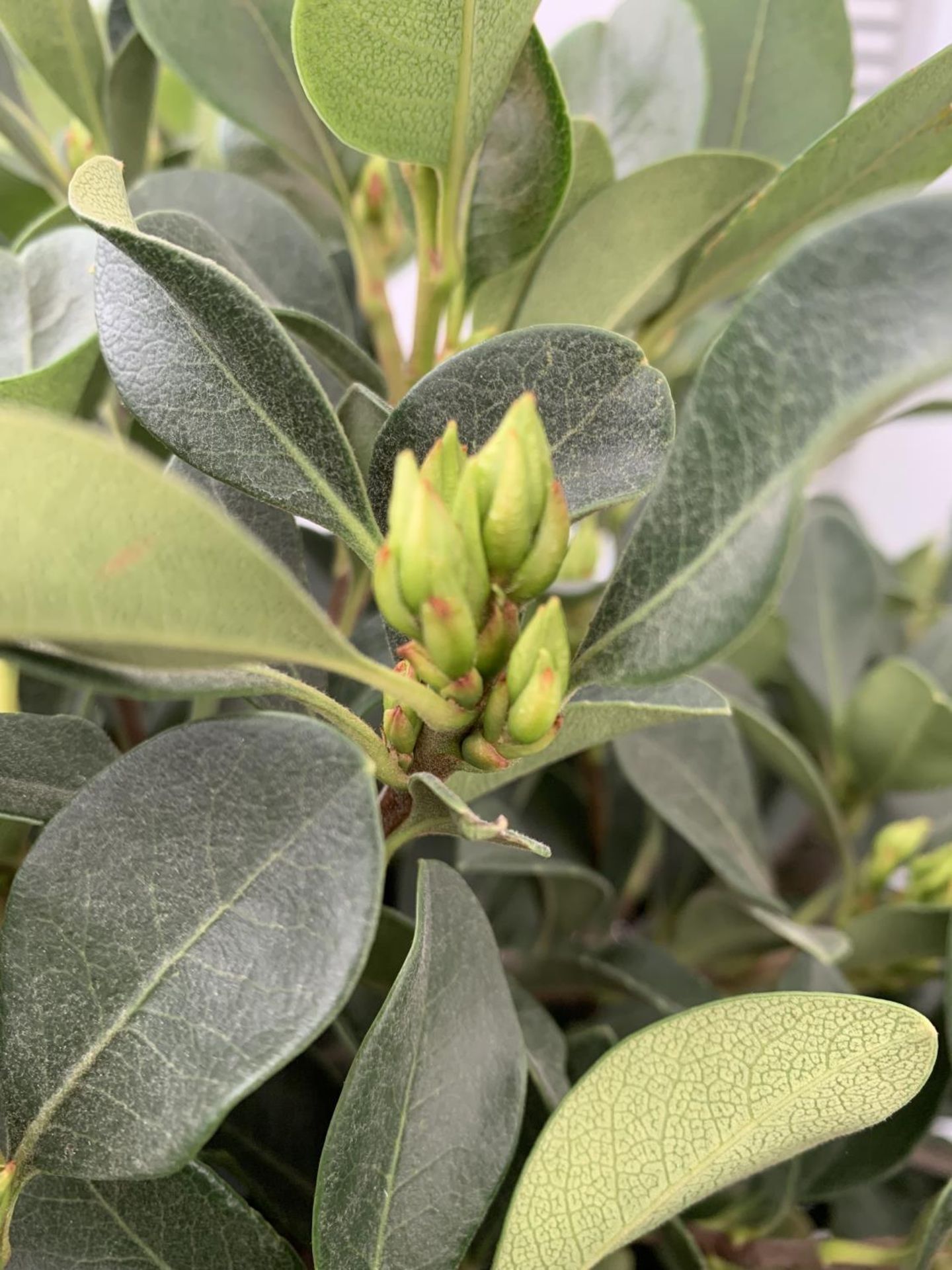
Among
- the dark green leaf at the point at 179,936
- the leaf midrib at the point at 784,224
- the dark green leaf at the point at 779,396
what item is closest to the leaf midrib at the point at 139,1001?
the dark green leaf at the point at 179,936

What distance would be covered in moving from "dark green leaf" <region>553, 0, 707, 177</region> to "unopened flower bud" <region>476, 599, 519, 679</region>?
30 cm

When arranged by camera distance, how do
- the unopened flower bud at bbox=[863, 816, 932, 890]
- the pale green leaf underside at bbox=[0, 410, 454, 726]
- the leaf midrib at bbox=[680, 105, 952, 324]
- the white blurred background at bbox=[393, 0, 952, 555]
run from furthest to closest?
the white blurred background at bbox=[393, 0, 952, 555] < the unopened flower bud at bbox=[863, 816, 932, 890] < the leaf midrib at bbox=[680, 105, 952, 324] < the pale green leaf underside at bbox=[0, 410, 454, 726]

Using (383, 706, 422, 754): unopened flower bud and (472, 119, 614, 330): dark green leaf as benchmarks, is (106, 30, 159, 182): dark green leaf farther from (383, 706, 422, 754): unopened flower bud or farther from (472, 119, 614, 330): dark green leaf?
(383, 706, 422, 754): unopened flower bud

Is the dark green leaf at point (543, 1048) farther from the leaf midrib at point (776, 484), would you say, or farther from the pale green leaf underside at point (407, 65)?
the pale green leaf underside at point (407, 65)

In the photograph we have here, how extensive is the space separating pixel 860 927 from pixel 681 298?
1.09ft

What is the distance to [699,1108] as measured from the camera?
309mm

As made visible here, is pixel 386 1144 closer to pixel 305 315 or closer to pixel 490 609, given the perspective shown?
pixel 490 609

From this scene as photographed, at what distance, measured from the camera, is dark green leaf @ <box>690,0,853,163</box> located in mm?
512

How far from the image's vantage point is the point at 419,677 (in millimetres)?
278

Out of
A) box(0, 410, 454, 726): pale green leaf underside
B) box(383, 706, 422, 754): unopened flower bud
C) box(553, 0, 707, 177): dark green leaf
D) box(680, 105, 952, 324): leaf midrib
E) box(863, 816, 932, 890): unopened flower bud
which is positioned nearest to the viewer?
box(0, 410, 454, 726): pale green leaf underside

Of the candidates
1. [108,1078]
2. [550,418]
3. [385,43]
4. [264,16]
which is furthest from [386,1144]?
[264,16]

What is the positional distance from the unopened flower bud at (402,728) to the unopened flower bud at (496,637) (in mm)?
30

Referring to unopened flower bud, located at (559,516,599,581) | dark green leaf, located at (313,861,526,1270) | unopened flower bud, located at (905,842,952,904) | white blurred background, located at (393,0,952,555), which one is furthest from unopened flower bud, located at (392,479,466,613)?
white blurred background, located at (393,0,952,555)

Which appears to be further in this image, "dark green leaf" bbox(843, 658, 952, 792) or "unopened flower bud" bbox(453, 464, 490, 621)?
"dark green leaf" bbox(843, 658, 952, 792)
